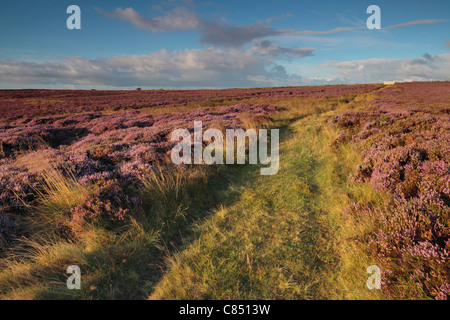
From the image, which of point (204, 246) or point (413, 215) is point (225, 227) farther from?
point (413, 215)

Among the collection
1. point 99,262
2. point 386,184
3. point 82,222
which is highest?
point 386,184

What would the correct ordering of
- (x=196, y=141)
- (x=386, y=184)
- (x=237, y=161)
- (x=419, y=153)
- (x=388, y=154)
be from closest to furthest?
1. (x=386, y=184)
2. (x=419, y=153)
3. (x=388, y=154)
4. (x=237, y=161)
5. (x=196, y=141)

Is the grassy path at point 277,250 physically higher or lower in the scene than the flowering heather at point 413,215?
lower

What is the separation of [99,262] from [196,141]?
6.37 metres

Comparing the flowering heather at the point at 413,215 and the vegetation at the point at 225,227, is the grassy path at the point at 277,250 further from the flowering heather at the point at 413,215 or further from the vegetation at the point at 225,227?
the flowering heather at the point at 413,215

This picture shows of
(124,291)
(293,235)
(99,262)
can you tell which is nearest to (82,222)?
(99,262)

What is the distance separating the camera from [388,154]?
Result: 18.4 feet

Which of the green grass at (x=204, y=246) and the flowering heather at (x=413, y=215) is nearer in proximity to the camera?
the flowering heather at (x=413, y=215)

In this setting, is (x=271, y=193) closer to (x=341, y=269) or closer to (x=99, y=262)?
(x=341, y=269)

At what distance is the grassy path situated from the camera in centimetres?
300

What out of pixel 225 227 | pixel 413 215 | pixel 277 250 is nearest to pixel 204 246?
pixel 225 227

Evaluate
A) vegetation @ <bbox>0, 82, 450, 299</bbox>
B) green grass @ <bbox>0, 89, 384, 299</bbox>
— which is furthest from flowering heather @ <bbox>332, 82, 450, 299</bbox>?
green grass @ <bbox>0, 89, 384, 299</bbox>

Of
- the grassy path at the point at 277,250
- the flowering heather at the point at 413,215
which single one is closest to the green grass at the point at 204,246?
the grassy path at the point at 277,250

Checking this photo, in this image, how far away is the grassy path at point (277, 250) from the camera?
2998 mm
